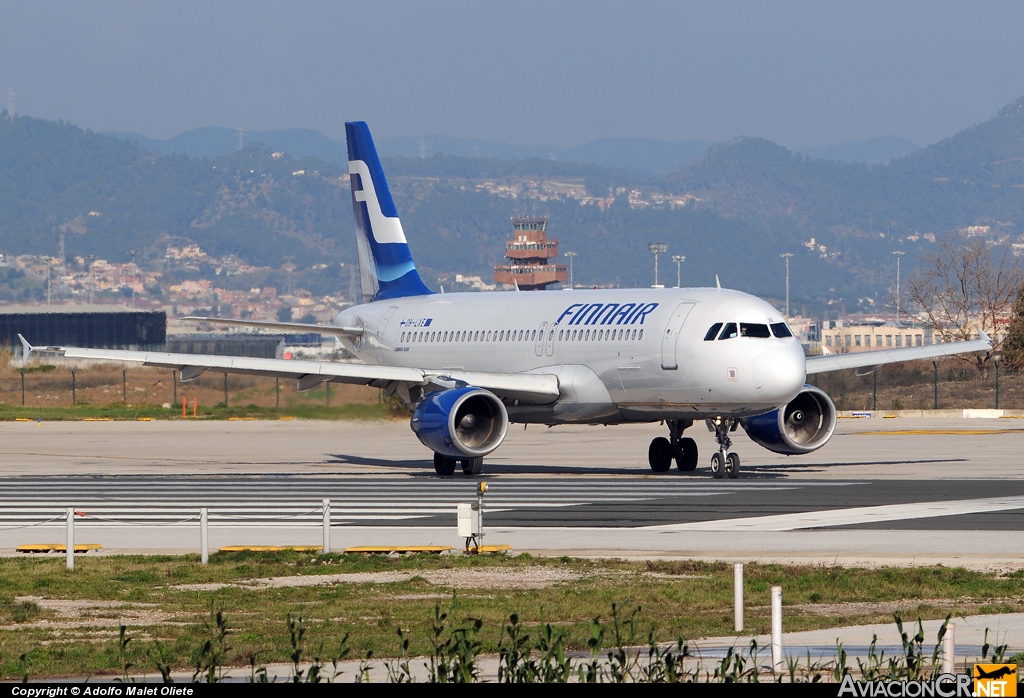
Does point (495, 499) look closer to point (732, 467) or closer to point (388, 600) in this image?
point (732, 467)

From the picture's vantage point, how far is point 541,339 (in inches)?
1542

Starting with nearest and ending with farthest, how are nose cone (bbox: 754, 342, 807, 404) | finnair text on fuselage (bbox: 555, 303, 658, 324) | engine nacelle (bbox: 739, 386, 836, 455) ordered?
nose cone (bbox: 754, 342, 807, 404) → finnair text on fuselage (bbox: 555, 303, 658, 324) → engine nacelle (bbox: 739, 386, 836, 455)

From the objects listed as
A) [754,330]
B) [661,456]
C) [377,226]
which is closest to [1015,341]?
[377,226]

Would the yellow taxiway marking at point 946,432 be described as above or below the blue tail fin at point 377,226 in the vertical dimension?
below

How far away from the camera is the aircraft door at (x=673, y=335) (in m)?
35.2

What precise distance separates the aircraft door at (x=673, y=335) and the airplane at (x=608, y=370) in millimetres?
32

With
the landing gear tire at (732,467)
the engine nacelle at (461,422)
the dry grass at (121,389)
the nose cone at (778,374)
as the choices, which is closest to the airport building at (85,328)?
the dry grass at (121,389)

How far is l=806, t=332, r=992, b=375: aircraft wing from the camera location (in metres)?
38.1

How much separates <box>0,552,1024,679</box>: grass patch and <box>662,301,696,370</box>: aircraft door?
15454 mm

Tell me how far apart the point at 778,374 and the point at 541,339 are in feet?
24.6

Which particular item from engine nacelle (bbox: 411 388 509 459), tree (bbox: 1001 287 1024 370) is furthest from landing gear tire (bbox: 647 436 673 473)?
tree (bbox: 1001 287 1024 370)

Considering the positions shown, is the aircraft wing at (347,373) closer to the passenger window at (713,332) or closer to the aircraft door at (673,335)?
the aircraft door at (673,335)

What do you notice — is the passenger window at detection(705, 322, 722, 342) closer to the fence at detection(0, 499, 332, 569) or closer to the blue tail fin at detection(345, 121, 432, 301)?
the fence at detection(0, 499, 332, 569)

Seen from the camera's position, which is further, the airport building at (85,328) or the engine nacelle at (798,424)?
the airport building at (85,328)
